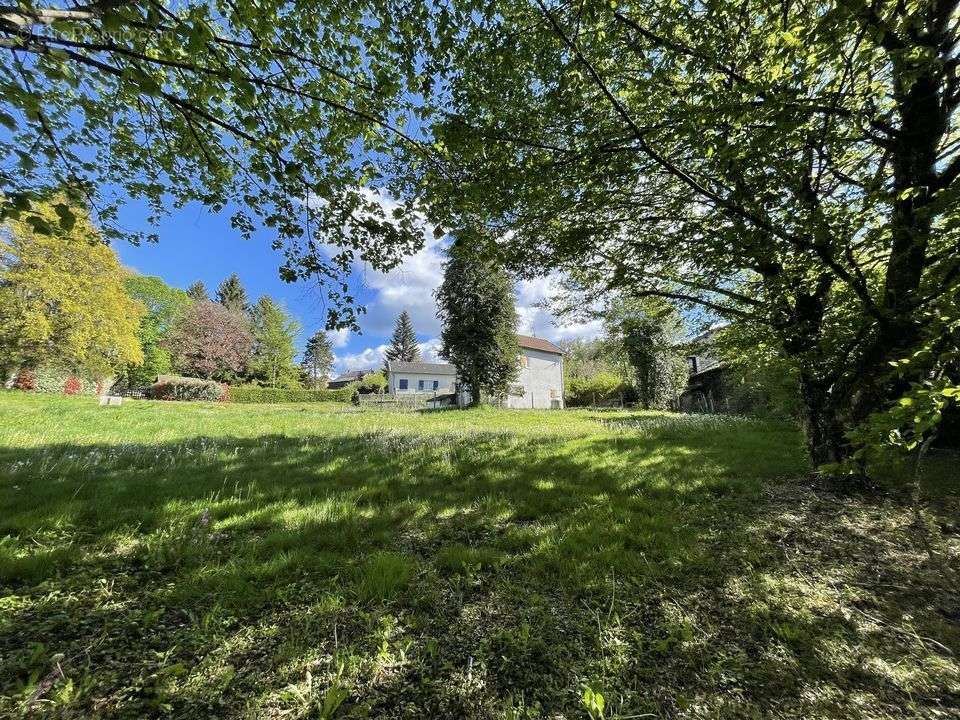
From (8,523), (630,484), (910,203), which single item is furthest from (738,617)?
(8,523)

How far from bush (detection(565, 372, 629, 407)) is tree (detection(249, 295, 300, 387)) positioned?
35.7m

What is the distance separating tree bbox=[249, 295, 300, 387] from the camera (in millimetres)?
48312

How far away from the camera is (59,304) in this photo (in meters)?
19.8

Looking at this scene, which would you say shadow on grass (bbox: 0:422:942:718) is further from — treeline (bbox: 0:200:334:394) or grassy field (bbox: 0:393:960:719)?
treeline (bbox: 0:200:334:394)

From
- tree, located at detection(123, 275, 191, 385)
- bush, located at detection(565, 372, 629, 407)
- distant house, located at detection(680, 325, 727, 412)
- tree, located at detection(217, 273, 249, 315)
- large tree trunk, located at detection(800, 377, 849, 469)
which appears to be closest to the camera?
large tree trunk, located at detection(800, 377, 849, 469)

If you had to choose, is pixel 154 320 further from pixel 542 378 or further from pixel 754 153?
pixel 754 153

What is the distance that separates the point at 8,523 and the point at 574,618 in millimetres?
5110

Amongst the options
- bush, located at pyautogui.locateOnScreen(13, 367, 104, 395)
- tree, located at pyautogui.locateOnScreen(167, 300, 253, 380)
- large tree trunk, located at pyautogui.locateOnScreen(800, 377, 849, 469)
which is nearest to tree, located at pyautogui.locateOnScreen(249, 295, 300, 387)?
tree, located at pyautogui.locateOnScreen(167, 300, 253, 380)

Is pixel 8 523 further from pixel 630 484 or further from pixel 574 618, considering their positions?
pixel 630 484

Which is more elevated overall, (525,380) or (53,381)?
(525,380)

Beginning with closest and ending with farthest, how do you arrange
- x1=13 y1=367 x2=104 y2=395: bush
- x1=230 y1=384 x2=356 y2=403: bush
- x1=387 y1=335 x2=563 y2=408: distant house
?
x1=13 y1=367 x2=104 y2=395: bush
x1=387 y1=335 x2=563 y2=408: distant house
x1=230 y1=384 x2=356 y2=403: bush

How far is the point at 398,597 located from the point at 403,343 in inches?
2932

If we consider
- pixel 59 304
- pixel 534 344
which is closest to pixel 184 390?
pixel 59 304

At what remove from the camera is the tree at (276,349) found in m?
48.3
